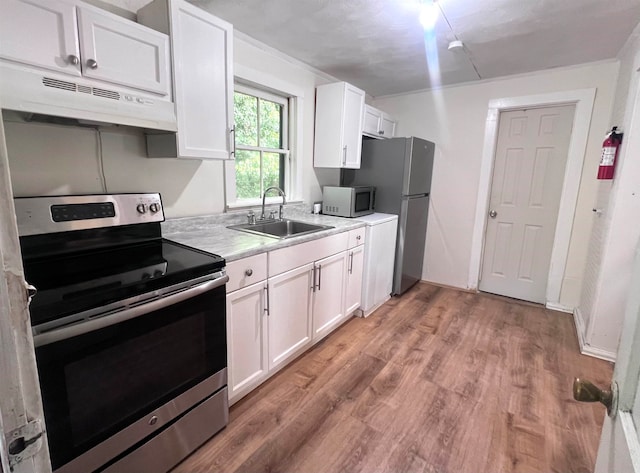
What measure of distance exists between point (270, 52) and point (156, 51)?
1.22 m

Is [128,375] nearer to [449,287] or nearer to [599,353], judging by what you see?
[599,353]

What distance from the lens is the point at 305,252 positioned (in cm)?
202

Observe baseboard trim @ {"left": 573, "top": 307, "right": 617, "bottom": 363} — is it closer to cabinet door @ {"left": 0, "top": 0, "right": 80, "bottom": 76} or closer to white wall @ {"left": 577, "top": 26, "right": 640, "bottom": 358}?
white wall @ {"left": 577, "top": 26, "right": 640, "bottom": 358}

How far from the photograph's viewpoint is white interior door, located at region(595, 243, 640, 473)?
19.1 inches

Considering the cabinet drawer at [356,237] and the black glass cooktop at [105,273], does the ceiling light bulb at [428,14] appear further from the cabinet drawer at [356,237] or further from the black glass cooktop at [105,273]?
the black glass cooktop at [105,273]

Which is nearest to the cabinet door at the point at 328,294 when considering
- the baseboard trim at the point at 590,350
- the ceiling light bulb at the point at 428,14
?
the ceiling light bulb at the point at 428,14

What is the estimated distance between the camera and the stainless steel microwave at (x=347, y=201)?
2857 millimetres

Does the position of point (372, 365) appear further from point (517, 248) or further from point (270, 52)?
point (270, 52)

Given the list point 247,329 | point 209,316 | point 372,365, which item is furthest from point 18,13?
point 372,365

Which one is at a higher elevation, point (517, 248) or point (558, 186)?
A: point (558, 186)

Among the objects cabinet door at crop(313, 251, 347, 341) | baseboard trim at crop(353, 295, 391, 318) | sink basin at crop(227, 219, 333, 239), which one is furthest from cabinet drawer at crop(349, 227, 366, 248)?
baseboard trim at crop(353, 295, 391, 318)

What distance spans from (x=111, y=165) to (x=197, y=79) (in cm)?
63

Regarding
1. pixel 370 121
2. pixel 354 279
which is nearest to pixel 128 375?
pixel 354 279

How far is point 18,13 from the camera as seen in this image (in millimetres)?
1053
